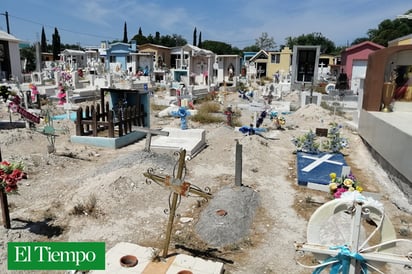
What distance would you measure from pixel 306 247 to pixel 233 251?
2289 millimetres

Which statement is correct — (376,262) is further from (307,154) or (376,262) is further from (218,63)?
(218,63)

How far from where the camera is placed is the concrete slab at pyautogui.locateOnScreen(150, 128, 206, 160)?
9567 millimetres

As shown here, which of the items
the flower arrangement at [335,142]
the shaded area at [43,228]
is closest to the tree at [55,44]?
the flower arrangement at [335,142]

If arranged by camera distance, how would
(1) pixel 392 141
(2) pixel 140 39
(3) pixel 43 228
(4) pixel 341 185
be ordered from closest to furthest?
1. (3) pixel 43 228
2. (4) pixel 341 185
3. (1) pixel 392 141
4. (2) pixel 140 39

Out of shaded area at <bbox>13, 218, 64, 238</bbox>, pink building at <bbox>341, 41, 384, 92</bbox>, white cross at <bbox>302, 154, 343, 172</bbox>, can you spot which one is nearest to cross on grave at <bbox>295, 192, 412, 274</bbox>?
shaded area at <bbox>13, 218, 64, 238</bbox>

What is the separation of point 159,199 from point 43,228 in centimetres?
214

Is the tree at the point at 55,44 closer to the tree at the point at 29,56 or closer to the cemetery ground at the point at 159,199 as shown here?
the tree at the point at 29,56

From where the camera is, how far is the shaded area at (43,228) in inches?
203

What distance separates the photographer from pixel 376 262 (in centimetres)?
261

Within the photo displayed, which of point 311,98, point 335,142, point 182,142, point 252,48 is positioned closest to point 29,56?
point 311,98

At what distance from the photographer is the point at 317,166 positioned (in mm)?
8492

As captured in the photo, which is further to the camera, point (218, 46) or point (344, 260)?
point (218, 46)

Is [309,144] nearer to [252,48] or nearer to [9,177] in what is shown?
[9,177]

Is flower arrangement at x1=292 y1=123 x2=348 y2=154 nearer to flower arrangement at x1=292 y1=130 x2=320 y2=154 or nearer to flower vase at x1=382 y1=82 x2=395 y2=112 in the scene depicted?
flower arrangement at x1=292 y1=130 x2=320 y2=154
